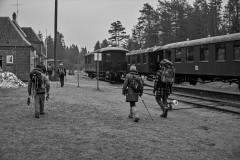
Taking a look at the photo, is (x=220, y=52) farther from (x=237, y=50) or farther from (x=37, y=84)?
(x=37, y=84)

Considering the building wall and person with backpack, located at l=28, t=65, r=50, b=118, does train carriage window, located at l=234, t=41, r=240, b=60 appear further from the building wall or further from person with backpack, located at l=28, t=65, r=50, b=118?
the building wall

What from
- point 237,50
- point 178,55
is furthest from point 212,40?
point 178,55

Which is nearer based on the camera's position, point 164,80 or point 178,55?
point 164,80

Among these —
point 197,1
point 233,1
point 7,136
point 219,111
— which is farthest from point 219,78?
point 197,1

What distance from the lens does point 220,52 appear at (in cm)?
1688

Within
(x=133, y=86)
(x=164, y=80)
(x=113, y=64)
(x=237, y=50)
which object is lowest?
(x=133, y=86)

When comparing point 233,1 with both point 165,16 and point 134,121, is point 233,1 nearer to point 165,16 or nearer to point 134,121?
point 165,16

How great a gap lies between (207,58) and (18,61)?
20149mm

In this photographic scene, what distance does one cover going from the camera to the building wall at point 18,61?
96.0ft

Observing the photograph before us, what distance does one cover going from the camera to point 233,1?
5491cm

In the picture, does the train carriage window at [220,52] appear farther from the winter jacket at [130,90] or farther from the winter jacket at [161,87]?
the winter jacket at [130,90]

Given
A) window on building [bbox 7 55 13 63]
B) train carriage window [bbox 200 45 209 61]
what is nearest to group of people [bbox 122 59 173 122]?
train carriage window [bbox 200 45 209 61]

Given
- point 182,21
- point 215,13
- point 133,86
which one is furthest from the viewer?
point 215,13

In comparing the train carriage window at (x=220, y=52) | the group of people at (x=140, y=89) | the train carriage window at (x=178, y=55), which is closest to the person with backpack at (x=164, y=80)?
the group of people at (x=140, y=89)
